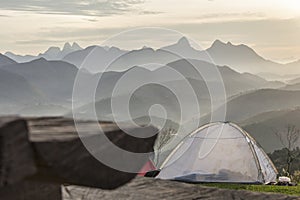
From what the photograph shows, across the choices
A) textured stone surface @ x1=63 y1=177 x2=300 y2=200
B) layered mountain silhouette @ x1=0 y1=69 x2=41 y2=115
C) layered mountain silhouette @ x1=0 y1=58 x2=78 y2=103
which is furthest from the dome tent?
layered mountain silhouette @ x1=0 y1=58 x2=78 y2=103

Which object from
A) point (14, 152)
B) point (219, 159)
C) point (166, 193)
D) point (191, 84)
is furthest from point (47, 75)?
point (14, 152)

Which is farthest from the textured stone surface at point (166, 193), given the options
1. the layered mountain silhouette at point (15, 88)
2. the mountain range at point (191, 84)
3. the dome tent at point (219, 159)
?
the layered mountain silhouette at point (15, 88)

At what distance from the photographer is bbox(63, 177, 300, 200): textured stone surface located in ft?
5.12

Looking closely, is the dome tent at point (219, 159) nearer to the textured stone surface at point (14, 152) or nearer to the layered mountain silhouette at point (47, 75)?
the textured stone surface at point (14, 152)

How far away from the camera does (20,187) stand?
1029mm

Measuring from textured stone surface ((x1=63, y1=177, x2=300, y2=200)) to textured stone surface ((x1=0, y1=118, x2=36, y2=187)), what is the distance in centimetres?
59

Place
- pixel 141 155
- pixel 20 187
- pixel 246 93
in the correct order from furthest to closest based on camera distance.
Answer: pixel 246 93 → pixel 141 155 → pixel 20 187

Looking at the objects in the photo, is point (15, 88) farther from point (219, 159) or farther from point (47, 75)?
point (219, 159)

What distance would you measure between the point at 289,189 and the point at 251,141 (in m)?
2.15

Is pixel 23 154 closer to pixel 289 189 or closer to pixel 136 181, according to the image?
pixel 136 181

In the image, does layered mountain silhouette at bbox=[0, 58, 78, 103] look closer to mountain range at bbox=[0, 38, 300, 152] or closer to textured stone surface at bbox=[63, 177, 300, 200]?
mountain range at bbox=[0, 38, 300, 152]

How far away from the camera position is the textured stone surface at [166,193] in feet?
5.12

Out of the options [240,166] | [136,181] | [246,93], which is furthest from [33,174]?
[246,93]

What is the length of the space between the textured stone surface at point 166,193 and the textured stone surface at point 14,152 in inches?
23.2
